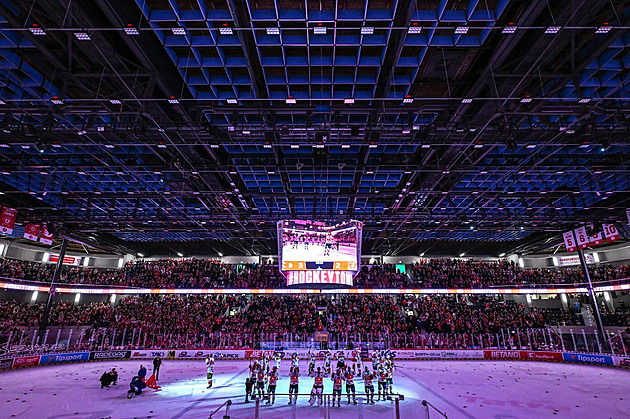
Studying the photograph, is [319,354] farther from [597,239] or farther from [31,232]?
[597,239]

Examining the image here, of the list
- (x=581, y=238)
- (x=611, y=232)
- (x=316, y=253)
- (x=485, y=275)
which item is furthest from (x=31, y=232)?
(x=581, y=238)

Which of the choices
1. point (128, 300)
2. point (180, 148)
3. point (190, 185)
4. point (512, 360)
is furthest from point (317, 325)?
point (128, 300)

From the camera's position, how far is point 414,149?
19094 mm

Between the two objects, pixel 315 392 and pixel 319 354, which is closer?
pixel 315 392

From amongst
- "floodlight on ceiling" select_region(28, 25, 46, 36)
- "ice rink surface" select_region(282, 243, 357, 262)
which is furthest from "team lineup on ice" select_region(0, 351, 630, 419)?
"floodlight on ceiling" select_region(28, 25, 46, 36)

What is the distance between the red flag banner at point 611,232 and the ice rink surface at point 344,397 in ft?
31.7

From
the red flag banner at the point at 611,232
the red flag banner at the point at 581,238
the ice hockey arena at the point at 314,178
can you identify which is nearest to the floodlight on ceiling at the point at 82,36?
the ice hockey arena at the point at 314,178

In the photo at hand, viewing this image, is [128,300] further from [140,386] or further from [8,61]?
[8,61]

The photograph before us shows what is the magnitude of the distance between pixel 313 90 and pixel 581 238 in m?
29.4

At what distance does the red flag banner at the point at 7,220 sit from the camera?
21.4 m

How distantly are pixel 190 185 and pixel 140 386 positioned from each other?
11656mm

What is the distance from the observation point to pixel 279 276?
129ft

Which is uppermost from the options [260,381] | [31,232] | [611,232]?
[611,232]

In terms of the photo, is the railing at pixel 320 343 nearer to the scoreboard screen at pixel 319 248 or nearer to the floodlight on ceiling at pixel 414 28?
the scoreboard screen at pixel 319 248
